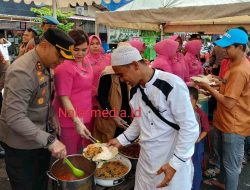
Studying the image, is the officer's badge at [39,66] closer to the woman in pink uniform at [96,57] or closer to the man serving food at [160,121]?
the man serving food at [160,121]

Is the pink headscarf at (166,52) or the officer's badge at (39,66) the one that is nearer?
the officer's badge at (39,66)

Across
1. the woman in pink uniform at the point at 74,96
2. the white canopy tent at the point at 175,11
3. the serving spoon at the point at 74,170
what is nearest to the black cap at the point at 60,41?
the woman in pink uniform at the point at 74,96

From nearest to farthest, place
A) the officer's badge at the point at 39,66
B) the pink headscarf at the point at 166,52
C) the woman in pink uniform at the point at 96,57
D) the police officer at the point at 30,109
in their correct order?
the police officer at the point at 30,109
the officer's badge at the point at 39,66
the woman in pink uniform at the point at 96,57
the pink headscarf at the point at 166,52

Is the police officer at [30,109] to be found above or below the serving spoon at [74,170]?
above

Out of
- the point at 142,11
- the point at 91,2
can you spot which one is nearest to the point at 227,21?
the point at 142,11

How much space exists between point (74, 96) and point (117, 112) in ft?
1.71

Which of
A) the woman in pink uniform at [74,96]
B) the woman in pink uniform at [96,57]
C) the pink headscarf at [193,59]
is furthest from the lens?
the pink headscarf at [193,59]

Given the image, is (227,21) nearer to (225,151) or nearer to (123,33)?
(123,33)

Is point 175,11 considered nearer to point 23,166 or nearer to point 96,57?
point 96,57

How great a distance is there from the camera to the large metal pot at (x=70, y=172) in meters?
1.59

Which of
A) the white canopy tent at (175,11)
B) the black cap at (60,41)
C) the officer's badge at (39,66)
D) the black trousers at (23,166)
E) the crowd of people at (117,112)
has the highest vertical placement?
the white canopy tent at (175,11)

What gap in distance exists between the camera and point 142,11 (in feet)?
13.8

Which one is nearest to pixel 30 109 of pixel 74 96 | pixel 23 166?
pixel 23 166

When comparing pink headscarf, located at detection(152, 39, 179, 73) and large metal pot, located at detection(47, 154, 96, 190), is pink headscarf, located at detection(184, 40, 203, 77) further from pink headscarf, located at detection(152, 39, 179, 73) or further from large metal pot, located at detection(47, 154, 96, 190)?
large metal pot, located at detection(47, 154, 96, 190)
